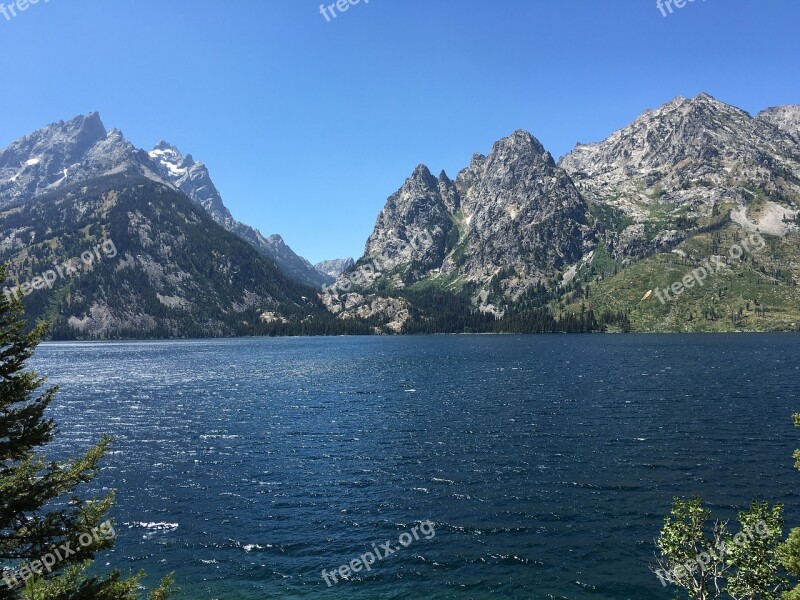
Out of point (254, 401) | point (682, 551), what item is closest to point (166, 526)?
point (682, 551)

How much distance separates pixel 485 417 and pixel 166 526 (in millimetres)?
59449

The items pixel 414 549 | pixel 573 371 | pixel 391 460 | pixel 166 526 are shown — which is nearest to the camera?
pixel 414 549

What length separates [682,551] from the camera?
24.5 meters

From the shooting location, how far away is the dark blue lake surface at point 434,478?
124 feet

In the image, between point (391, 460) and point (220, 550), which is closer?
point (220, 550)

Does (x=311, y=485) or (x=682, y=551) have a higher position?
(x=682, y=551)

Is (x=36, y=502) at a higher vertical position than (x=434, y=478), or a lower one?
higher

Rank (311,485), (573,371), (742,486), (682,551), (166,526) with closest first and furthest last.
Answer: (682,551) < (166,526) < (742,486) < (311,485) < (573,371)

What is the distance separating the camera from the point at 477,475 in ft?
192

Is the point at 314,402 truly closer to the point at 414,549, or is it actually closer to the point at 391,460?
the point at 391,460

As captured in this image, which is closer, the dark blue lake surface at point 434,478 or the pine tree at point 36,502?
the pine tree at point 36,502

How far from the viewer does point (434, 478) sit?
2286 inches

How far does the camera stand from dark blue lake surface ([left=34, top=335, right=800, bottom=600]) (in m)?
37.9

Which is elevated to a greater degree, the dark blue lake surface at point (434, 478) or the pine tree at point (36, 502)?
the pine tree at point (36, 502)
